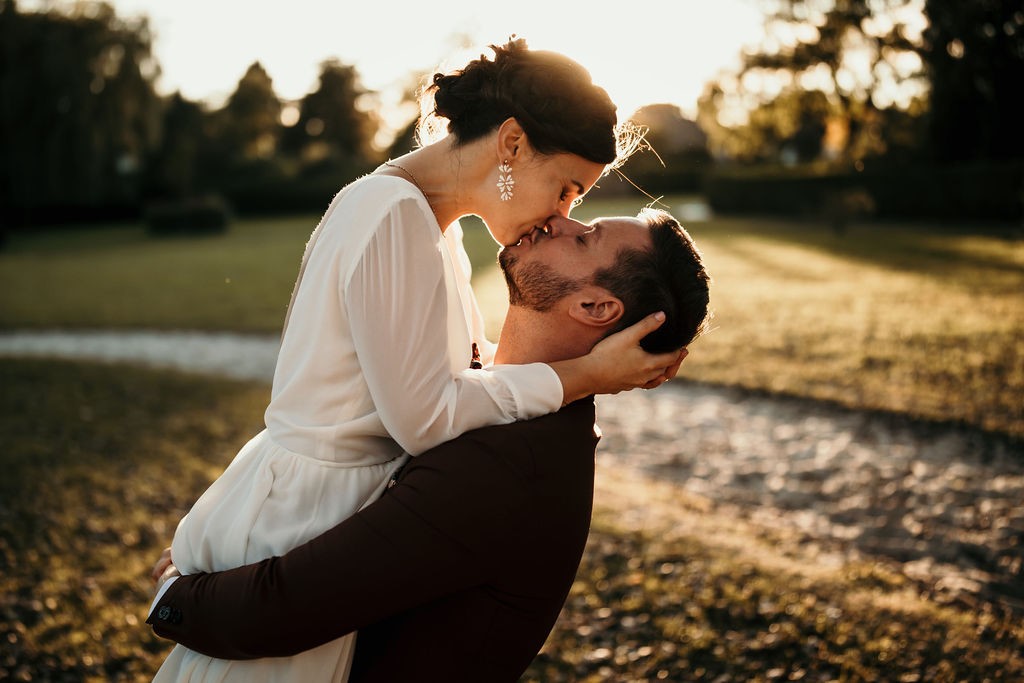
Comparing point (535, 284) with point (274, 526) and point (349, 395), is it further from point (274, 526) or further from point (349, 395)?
point (274, 526)

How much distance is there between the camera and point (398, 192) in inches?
76.5

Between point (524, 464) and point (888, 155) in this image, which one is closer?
point (524, 464)

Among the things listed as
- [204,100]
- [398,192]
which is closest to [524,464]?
[398,192]

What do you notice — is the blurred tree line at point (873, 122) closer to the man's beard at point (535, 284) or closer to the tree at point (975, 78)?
the tree at point (975, 78)

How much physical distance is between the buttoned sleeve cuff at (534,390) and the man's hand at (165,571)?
3.09ft

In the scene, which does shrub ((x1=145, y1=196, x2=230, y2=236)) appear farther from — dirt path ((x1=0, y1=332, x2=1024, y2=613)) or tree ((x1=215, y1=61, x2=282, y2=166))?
dirt path ((x1=0, y1=332, x2=1024, y2=613))

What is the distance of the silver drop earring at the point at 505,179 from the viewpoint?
7.48ft

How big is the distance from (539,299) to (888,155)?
33752 mm

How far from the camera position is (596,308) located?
2.14 meters

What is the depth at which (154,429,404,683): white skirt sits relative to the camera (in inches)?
76.6

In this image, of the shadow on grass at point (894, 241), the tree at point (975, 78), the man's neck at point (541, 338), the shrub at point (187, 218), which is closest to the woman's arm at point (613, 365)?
the man's neck at point (541, 338)

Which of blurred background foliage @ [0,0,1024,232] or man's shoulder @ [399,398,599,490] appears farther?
blurred background foliage @ [0,0,1024,232]

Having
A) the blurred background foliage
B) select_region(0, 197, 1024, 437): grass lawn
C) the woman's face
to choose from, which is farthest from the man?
the blurred background foliage

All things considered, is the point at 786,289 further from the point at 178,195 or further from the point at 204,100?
the point at 204,100
